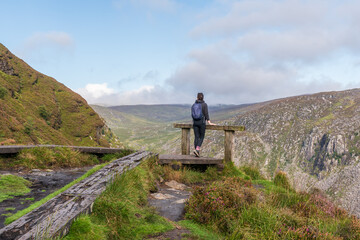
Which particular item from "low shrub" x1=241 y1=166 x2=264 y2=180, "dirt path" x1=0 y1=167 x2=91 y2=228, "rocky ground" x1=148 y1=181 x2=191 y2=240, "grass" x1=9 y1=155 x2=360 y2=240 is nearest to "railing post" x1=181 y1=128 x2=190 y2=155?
"low shrub" x1=241 y1=166 x2=264 y2=180

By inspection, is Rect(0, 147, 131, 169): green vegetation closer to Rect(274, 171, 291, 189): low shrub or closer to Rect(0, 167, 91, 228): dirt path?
Rect(0, 167, 91, 228): dirt path

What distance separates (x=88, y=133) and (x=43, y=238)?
22.3 meters

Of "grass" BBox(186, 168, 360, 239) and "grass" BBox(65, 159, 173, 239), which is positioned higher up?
"grass" BBox(65, 159, 173, 239)

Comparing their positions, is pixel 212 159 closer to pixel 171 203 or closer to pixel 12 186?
pixel 171 203

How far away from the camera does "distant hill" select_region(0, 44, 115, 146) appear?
57.1 feet

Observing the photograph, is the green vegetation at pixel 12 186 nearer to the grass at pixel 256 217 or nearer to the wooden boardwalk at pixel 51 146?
the wooden boardwalk at pixel 51 146

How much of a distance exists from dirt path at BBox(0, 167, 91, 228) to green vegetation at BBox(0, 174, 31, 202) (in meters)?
0.17

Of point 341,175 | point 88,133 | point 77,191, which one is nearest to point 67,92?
point 88,133

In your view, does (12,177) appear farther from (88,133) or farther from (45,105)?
(45,105)

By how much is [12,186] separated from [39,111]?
59.2 ft

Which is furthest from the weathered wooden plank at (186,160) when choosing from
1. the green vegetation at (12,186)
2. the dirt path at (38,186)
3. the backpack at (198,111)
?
the green vegetation at (12,186)

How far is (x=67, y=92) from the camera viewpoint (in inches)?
1182

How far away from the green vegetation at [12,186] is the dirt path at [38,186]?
17cm

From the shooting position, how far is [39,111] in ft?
74.0
